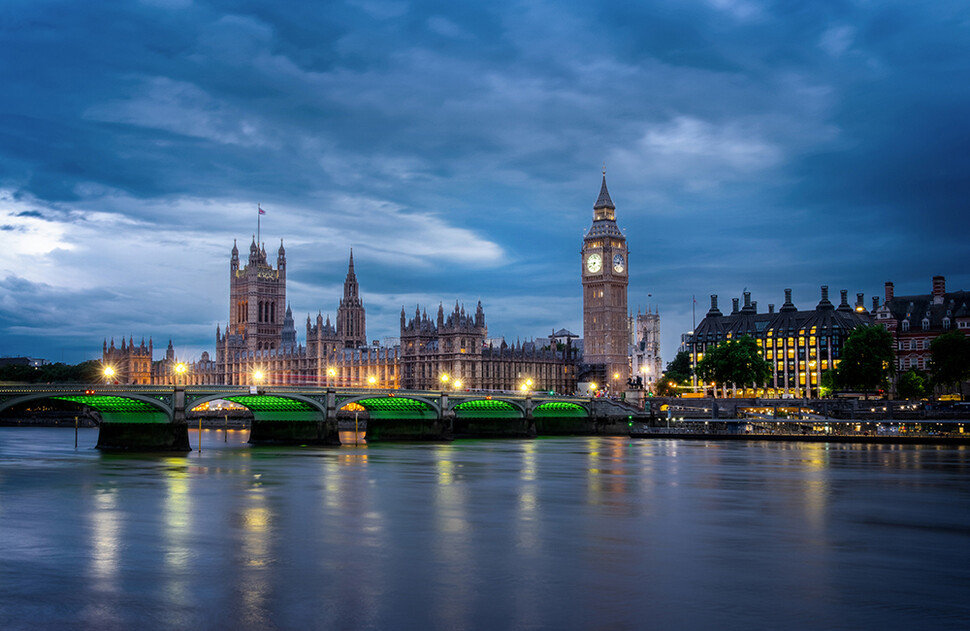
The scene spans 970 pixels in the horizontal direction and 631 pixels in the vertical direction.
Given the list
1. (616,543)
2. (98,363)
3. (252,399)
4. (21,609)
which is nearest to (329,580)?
(21,609)

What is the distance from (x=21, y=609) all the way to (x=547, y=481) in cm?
3706

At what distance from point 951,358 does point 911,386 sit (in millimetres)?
14976

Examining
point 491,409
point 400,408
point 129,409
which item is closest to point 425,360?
point 491,409

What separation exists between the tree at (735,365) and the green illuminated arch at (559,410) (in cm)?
2279

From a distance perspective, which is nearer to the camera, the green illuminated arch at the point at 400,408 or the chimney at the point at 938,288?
the green illuminated arch at the point at 400,408

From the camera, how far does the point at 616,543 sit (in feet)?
120

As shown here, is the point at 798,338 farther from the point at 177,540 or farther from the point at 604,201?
the point at 177,540

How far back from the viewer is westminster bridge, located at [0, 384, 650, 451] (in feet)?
263

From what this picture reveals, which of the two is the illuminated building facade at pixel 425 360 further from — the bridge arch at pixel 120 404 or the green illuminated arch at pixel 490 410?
the bridge arch at pixel 120 404

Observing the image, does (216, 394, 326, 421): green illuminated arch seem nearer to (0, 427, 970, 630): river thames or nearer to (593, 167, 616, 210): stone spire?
(0, 427, 970, 630): river thames

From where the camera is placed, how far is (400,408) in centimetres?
10769

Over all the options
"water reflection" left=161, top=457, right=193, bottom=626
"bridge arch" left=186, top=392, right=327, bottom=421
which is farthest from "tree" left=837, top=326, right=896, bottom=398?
"water reflection" left=161, top=457, right=193, bottom=626

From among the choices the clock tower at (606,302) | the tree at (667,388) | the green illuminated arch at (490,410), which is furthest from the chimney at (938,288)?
the green illuminated arch at (490,410)

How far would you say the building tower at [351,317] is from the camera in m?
193
